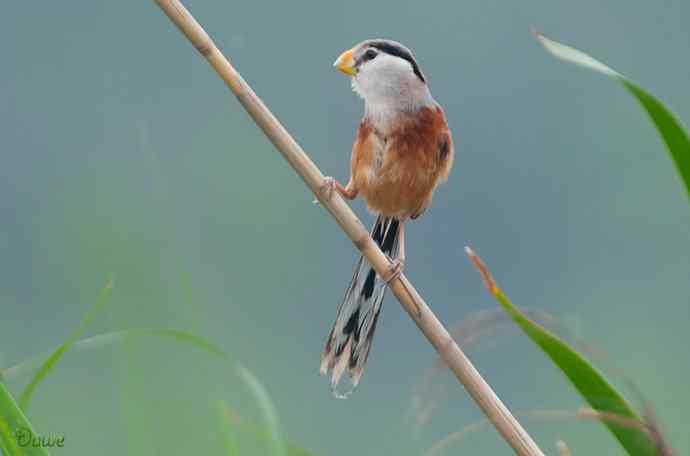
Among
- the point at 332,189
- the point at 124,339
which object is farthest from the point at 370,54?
the point at 124,339

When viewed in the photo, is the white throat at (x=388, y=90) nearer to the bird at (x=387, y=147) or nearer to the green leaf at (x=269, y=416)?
the bird at (x=387, y=147)

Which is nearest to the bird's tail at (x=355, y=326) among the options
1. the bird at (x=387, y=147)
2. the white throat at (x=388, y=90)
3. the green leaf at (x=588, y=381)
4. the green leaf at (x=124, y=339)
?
the bird at (x=387, y=147)

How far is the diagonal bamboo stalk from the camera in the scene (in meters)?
0.92

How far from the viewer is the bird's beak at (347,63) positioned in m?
1.45

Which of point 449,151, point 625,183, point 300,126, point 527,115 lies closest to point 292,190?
point 300,126

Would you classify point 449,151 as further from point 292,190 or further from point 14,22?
point 14,22

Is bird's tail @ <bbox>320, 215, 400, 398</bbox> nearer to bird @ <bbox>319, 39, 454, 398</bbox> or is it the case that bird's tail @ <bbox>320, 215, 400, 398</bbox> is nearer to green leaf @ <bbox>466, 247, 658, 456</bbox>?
bird @ <bbox>319, 39, 454, 398</bbox>

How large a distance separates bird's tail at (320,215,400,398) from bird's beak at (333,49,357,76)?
23 centimetres

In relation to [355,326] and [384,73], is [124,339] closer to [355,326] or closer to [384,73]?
[355,326]

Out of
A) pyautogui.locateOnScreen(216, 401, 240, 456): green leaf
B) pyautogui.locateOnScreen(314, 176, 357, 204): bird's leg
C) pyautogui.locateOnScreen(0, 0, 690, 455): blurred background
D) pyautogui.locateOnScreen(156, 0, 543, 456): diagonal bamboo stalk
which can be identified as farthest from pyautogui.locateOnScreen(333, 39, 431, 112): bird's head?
pyautogui.locateOnScreen(0, 0, 690, 455): blurred background

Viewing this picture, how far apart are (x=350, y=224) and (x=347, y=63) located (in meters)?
0.46

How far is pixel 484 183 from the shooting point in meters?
11.9

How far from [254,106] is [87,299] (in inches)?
14.4

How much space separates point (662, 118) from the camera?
2.65 feet
